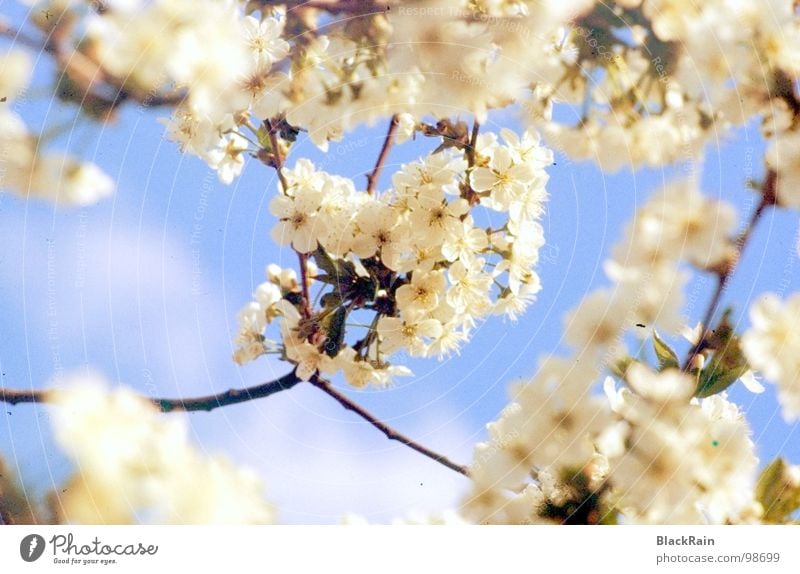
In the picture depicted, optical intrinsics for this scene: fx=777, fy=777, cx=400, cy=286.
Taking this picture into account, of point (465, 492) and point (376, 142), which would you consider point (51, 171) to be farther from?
point (465, 492)

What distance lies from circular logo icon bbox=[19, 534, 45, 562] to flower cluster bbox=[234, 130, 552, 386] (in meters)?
0.22

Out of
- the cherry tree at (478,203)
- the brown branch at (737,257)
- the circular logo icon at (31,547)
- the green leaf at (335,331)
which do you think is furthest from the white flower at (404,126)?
the circular logo icon at (31,547)

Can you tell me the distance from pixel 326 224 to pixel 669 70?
22cm

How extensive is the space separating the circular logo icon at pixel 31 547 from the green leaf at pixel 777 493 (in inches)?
18.1

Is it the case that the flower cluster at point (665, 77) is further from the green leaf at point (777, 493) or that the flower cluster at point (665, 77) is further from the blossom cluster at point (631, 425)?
the green leaf at point (777, 493)

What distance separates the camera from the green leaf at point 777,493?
Answer: 495 mm

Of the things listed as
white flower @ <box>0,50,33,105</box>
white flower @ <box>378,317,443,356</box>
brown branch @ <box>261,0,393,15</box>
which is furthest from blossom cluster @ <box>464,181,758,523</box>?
white flower @ <box>0,50,33,105</box>

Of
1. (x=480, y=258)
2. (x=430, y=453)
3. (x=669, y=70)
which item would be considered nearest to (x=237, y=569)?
(x=430, y=453)

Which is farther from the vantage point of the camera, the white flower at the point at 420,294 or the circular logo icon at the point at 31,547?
the circular logo icon at the point at 31,547

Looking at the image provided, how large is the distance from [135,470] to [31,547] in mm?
88

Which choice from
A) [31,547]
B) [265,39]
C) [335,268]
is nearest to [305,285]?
[335,268]

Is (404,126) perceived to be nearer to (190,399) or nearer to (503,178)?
(503,178)

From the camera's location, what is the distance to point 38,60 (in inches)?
19.1

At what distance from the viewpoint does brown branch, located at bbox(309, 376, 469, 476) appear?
18.6 inches
